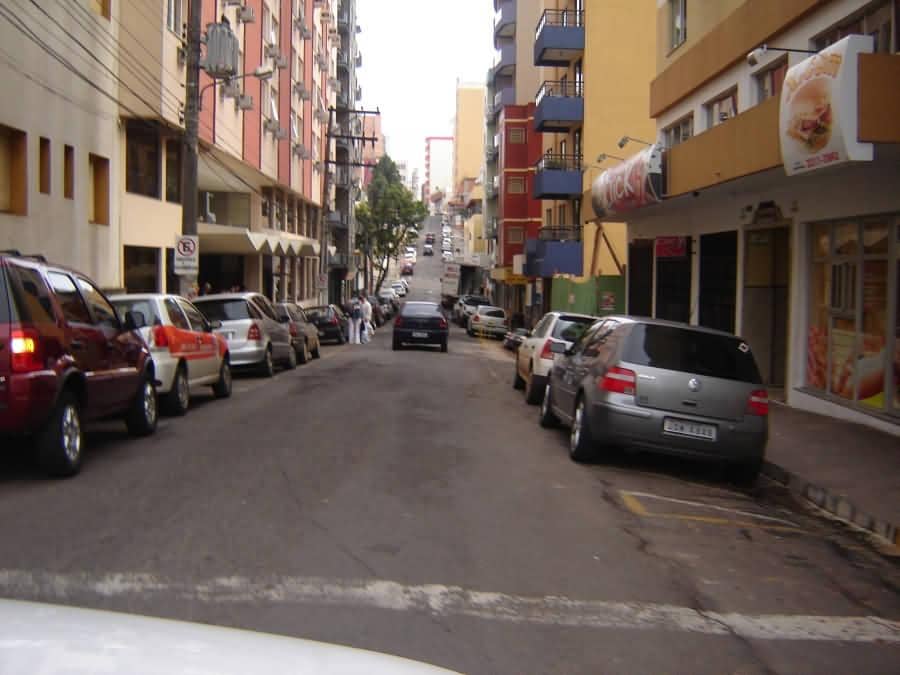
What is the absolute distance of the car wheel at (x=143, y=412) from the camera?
11.0 meters

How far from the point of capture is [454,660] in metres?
4.58

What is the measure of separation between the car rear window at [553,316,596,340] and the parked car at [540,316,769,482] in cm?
571

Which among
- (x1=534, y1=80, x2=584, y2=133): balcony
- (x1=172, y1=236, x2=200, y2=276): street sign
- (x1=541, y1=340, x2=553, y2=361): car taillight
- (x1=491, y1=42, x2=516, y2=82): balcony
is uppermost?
(x1=491, y1=42, x2=516, y2=82): balcony

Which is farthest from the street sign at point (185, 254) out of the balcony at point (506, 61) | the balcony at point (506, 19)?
the balcony at point (506, 19)

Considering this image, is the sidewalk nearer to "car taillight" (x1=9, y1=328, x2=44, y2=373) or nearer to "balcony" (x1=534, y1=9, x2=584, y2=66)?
"car taillight" (x1=9, y1=328, x2=44, y2=373)

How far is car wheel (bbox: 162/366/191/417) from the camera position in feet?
43.0

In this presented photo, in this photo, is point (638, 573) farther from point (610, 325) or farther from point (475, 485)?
point (610, 325)

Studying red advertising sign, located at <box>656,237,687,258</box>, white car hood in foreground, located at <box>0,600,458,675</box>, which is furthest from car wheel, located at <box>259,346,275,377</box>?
white car hood in foreground, located at <box>0,600,458,675</box>

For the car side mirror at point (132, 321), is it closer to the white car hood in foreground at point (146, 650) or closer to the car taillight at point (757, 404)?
the car taillight at point (757, 404)

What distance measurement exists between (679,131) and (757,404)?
14.8 metres

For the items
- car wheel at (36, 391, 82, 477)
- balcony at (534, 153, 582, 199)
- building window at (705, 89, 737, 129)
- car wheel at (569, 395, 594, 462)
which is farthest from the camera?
balcony at (534, 153, 582, 199)

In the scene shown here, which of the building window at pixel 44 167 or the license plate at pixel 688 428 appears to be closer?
the license plate at pixel 688 428

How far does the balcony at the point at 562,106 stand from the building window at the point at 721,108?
18.3 metres

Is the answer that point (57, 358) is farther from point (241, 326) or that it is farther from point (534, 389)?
point (241, 326)
